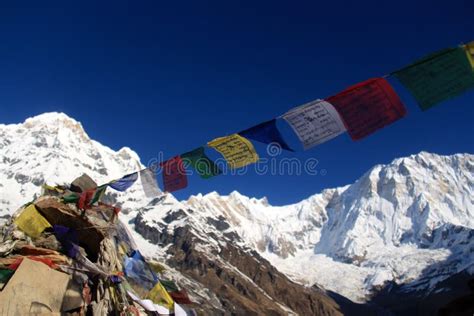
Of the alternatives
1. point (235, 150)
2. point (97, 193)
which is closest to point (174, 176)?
point (97, 193)

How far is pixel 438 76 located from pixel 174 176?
7.62 metres

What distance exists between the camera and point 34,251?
401 inches

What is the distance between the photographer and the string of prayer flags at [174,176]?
13462mm

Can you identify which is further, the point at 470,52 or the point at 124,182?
the point at 124,182

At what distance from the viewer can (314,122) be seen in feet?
34.5

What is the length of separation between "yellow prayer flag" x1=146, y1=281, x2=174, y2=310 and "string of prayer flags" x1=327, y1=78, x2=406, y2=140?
727 centimetres

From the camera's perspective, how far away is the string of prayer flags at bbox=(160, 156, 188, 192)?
13462 mm

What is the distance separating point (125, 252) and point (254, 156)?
17.3 feet

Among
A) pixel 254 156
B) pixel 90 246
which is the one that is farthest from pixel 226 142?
pixel 90 246

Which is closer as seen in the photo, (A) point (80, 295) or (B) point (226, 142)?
(A) point (80, 295)

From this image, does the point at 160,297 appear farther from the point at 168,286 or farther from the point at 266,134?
the point at 266,134

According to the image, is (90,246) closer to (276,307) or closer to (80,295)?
(80,295)

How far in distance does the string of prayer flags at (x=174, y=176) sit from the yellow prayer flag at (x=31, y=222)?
356 cm

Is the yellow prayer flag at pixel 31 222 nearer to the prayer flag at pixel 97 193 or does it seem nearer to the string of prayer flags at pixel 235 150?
the prayer flag at pixel 97 193
